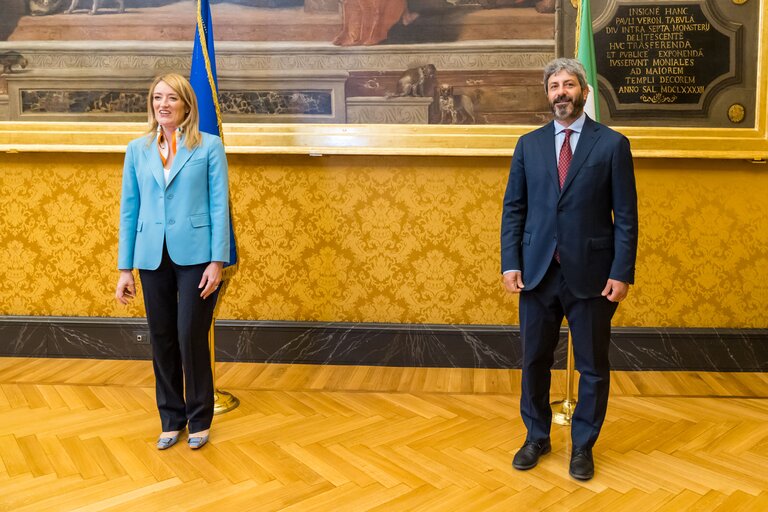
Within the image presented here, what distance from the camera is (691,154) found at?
427cm

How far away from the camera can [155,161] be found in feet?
10.3

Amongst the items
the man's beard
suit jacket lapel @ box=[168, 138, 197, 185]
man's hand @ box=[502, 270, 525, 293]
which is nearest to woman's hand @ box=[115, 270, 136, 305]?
suit jacket lapel @ box=[168, 138, 197, 185]

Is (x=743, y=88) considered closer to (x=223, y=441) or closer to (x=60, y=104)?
(x=223, y=441)

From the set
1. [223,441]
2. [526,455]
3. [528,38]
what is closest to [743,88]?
[528,38]

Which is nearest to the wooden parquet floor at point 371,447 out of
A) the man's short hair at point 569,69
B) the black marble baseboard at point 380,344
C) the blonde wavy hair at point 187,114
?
the black marble baseboard at point 380,344

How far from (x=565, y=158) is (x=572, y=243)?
37 cm

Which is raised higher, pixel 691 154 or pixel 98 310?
pixel 691 154

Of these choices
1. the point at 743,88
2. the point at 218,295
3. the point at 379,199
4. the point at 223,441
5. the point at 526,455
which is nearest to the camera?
the point at 526,455

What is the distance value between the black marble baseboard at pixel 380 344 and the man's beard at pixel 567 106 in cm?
195

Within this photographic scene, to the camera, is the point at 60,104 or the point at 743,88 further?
the point at 60,104

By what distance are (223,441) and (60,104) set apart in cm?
264

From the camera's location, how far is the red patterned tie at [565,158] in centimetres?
289

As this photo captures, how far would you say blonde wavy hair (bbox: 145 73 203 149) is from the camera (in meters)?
3.09

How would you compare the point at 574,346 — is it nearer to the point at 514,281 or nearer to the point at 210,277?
the point at 514,281
